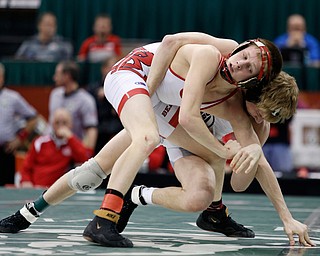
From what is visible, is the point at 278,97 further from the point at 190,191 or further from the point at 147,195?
the point at 147,195

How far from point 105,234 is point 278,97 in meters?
0.97

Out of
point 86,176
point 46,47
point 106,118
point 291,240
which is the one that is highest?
point 86,176

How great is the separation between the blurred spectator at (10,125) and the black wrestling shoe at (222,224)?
12.9 ft

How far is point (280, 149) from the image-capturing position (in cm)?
823

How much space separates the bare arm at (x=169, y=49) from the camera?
14.2ft

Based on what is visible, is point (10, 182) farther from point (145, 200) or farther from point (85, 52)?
point (145, 200)

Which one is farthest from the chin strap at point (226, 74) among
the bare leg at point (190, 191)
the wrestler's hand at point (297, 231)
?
the wrestler's hand at point (297, 231)

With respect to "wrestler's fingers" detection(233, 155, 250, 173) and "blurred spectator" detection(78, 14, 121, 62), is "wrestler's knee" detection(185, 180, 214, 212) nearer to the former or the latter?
"wrestler's fingers" detection(233, 155, 250, 173)

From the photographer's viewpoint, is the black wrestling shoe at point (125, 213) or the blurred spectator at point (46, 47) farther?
the blurred spectator at point (46, 47)

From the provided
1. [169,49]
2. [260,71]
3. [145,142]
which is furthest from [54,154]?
[260,71]

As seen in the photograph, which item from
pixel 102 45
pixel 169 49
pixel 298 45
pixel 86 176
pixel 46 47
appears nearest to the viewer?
pixel 169 49

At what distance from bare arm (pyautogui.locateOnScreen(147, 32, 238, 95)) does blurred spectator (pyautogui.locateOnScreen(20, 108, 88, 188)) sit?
3.32 m

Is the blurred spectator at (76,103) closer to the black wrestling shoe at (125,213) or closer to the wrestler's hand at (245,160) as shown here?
the black wrestling shoe at (125,213)

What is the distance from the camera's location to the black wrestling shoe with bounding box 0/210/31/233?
14.6 ft
